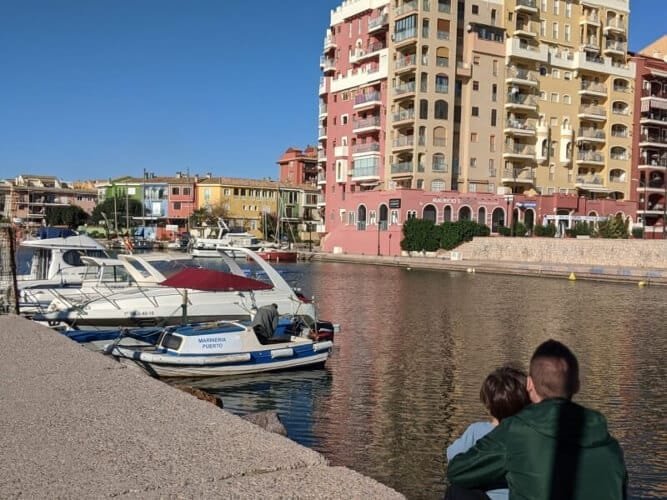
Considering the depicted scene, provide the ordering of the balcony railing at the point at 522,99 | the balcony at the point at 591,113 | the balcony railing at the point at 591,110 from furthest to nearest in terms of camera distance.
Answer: the balcony railing at the point at 591,110 < the balcony at the point at 591,113 < the balcony railing at the point at 522,99

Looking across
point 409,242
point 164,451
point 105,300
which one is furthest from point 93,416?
point 409,242

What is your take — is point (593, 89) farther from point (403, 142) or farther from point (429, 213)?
point (429, 213)

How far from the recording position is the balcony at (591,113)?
82.8m

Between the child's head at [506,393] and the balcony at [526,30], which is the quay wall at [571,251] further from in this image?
the child's head at [506,393]

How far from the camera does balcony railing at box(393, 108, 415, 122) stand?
7322 centimetres

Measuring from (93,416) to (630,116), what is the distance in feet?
292

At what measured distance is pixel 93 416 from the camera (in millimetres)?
8430

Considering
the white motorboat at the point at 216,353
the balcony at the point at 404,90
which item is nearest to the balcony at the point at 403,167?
the balcony at the point at 404,90

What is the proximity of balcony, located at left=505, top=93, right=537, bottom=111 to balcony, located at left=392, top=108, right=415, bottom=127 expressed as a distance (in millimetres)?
11333

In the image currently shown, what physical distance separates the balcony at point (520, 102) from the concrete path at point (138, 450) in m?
71.9

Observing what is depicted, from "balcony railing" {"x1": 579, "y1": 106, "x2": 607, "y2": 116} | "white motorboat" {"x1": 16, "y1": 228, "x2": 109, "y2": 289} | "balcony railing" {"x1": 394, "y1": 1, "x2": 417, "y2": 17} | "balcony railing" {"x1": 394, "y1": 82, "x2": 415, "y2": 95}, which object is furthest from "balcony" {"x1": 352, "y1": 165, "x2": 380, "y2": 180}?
"white motorboat" {"x1": 16, "y1": 228, "x2": 109, "y2": 289}

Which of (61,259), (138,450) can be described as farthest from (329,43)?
(138,450)

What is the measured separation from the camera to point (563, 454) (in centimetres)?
378

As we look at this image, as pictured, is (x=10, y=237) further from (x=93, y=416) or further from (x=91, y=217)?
(x=91, y=217)
